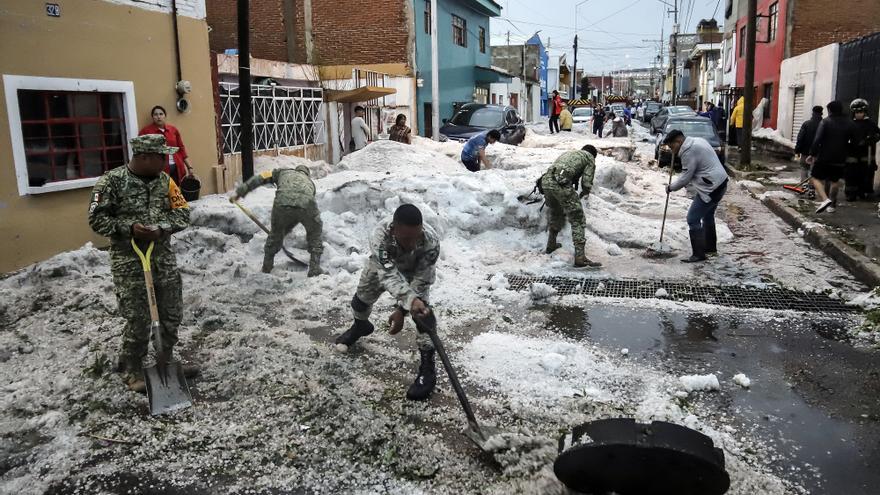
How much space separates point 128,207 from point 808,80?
18.6m

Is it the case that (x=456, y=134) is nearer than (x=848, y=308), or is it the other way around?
(x=848, y=308)

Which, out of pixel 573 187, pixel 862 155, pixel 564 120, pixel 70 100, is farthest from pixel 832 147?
pixel 564 120

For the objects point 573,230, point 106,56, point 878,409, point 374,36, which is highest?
point 374,36

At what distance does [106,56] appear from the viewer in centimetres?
831

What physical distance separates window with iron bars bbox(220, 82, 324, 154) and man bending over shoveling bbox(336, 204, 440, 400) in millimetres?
8938

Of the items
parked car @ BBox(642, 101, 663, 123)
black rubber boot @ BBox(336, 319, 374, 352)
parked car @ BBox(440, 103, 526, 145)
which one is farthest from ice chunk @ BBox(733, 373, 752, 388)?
parked car @ BBox(642, 101, 663, 123)

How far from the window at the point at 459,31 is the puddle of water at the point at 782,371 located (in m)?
23.1

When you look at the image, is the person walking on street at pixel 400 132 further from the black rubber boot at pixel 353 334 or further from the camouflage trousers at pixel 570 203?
the black rubber boot at pixel 353 334

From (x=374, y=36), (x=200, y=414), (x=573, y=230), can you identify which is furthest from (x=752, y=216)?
(x=374, y=36)

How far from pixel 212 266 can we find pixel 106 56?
10.5 ft

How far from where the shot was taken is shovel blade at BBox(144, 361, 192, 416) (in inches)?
163

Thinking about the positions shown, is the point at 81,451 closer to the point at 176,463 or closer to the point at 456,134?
the point at 176,463

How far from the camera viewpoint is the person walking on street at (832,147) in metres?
10.3

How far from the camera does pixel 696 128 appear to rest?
18.9 metres
